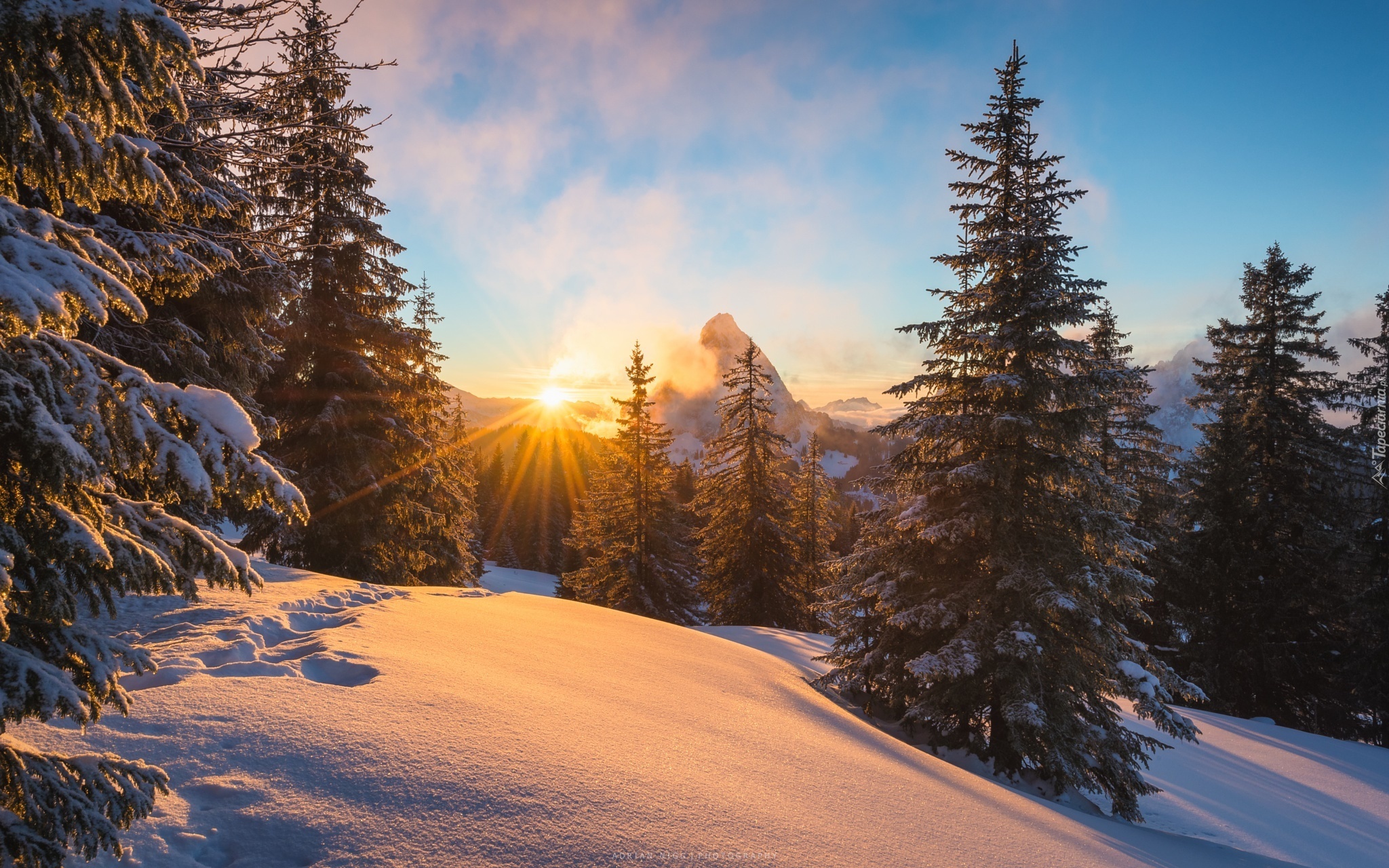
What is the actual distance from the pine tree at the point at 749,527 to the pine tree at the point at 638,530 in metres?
1.66

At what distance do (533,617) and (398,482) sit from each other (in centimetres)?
700

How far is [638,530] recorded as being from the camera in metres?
24.0

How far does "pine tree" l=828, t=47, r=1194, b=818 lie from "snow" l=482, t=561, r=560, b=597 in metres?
28.9

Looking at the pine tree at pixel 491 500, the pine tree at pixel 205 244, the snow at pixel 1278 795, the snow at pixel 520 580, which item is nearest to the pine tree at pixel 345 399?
the pine tree at pixel 205 244

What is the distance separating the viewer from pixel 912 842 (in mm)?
3709

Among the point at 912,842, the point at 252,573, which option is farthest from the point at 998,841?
the point at 252,573

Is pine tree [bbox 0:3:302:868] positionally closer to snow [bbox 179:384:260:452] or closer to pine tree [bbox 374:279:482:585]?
snow [bbox 179:384:260:452]

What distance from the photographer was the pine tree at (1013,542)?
8.20 m

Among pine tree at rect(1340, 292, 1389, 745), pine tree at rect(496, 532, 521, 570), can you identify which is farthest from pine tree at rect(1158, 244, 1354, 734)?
pine tree at rect(496, 532, 521, 570)

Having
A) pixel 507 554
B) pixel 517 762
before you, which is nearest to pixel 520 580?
pixel 507 554

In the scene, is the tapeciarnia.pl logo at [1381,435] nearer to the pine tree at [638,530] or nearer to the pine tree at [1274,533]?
the pine tree at [1274,533]

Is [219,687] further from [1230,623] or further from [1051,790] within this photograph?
[1230,623]

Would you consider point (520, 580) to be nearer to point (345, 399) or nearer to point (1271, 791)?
point (345, 399)

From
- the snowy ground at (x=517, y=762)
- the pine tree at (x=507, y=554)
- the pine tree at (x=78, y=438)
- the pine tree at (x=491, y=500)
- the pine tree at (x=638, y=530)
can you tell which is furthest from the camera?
the pine tree at (x=491, y=500)
